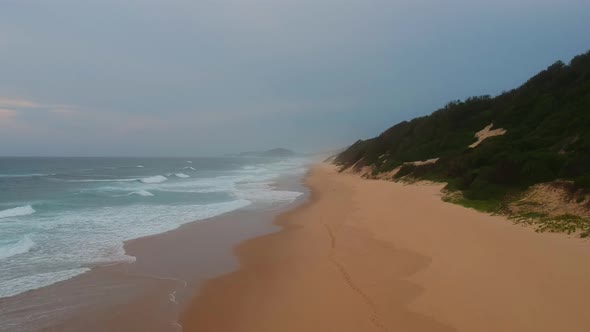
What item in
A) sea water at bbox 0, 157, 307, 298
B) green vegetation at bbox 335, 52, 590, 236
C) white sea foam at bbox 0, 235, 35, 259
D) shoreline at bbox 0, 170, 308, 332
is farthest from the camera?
green vegetation at bbox 335, 52, 590, 236

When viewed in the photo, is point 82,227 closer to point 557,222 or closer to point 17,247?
point 17,247

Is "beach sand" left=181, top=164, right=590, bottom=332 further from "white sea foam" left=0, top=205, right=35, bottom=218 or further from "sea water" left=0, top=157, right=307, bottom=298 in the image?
"white sea foam" left=0, top=205, right=35, bottom=218

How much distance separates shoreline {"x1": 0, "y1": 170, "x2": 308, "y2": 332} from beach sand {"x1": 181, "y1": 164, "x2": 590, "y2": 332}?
0.57 metres

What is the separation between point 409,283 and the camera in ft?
23.7

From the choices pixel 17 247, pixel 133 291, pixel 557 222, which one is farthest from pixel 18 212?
pixel 557 222

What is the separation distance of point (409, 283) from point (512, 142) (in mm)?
14904

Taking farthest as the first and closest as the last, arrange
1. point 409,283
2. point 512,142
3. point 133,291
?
point 512,142
point 133,291
point 409,283

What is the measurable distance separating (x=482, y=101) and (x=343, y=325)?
121 ft

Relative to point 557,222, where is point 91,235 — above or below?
below

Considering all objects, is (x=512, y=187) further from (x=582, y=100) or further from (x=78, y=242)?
(x=78, y=242)

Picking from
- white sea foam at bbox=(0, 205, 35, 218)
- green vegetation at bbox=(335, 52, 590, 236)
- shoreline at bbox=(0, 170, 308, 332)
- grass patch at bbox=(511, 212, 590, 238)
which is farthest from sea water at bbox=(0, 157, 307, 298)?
grass patch at bbox=(511, 212, 590, 238)

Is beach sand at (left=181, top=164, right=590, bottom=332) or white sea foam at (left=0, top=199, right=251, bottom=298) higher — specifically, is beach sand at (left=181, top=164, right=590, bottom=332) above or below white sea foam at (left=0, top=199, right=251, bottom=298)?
above

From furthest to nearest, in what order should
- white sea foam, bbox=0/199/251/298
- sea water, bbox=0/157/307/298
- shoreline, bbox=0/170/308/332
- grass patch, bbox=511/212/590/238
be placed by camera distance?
sea water, bbox=0/157/307/298, grass patch, bbox=511/212/590/238, white sea foam, bbox=0/199/251/298, shoreline, bbox=0/170/308/332

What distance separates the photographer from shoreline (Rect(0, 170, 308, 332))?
21.2 feet
